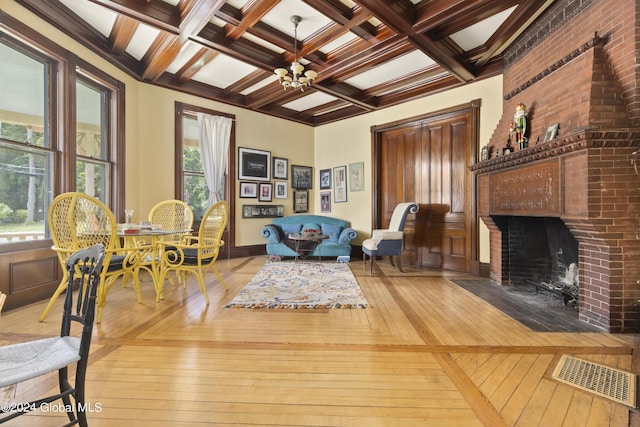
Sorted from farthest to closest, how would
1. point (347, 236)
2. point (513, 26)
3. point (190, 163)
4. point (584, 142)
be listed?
1. point (347, 236)
2. point (190, 163)
3. point (513, 26)
4. point (584, 142)

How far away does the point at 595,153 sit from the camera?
231 centimetres

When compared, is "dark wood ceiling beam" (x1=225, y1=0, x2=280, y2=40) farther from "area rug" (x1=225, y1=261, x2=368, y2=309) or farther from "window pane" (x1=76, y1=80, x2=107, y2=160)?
"area rug" (x1=225, y1=261, x2=368, y2=309)

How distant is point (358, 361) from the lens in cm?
186

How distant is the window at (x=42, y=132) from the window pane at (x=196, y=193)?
1336 mm

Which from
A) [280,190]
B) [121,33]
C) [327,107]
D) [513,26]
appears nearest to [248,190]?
[280,190]

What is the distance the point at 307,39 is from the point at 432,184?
9.80 ft

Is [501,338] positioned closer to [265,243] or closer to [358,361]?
[358,361]

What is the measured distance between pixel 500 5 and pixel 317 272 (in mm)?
3855

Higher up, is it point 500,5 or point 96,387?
point 500,5

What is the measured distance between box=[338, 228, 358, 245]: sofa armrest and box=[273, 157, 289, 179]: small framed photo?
1.92 m


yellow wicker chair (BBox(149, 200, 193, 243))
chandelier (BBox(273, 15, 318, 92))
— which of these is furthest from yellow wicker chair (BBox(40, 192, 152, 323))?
chandelier (BBox(273, 15, 318, 92))

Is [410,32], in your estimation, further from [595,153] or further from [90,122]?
[90,122]

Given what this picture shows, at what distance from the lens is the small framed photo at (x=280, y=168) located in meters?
6.24

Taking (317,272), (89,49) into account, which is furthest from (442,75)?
(89,49)
